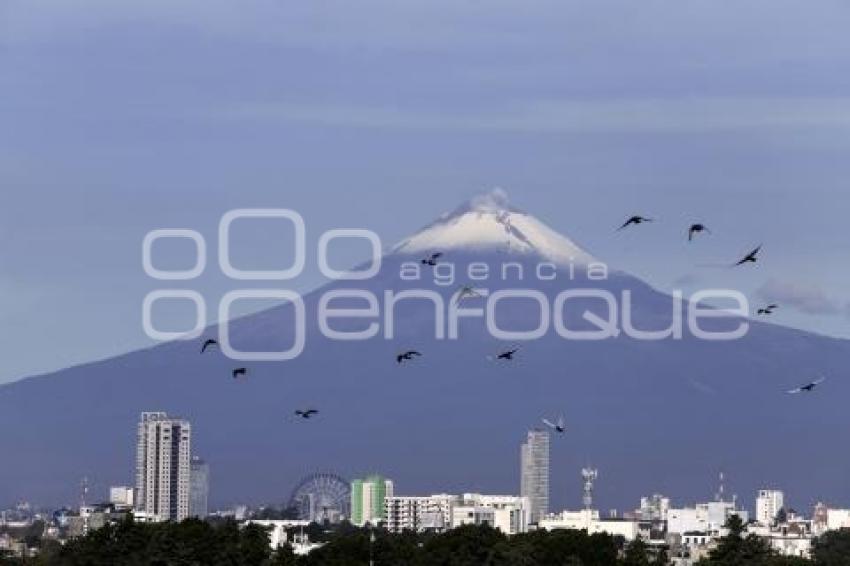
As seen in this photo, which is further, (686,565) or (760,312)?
(686,565)

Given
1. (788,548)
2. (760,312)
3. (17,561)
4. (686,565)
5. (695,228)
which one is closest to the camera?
(695,228)

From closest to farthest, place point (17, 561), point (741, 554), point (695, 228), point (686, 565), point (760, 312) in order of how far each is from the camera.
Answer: point (695, 228), point (760, 312), point (741, 554), point (17, 561), point (686, 565)

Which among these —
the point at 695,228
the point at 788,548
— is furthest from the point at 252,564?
the point at 788,548

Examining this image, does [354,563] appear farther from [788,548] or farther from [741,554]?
[788,548]

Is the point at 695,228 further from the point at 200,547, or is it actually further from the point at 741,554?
the point at 200,547

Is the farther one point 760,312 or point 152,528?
point 152,528

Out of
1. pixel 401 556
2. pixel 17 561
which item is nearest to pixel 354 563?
A: pixel 401 556

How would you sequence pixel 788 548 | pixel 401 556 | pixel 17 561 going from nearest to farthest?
pixel 401 556, pixel 17 561, pixel 788 548

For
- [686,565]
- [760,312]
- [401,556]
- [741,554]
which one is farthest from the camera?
[686,565]

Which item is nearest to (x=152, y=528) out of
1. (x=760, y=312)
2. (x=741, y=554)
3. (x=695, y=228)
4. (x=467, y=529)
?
(x=467, y=529)
